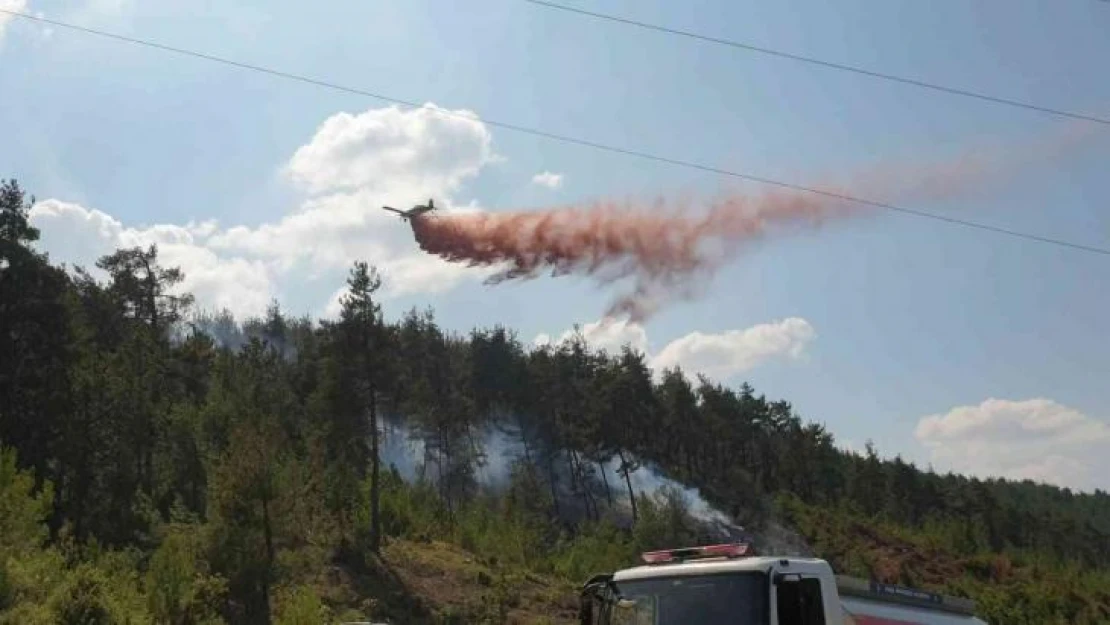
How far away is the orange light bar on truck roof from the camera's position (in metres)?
11.9

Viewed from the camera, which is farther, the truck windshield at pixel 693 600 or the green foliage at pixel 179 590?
the green foliage at pixel 179 590

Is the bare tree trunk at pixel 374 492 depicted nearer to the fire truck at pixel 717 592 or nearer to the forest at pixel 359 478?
the forest at pixel 359 478

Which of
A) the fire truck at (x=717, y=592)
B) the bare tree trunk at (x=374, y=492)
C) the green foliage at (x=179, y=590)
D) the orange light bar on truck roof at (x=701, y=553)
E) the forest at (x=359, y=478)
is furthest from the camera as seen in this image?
the bare tree trunk at (x=374, y=492)

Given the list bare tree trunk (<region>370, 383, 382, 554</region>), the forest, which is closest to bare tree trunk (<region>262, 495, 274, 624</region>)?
the forest

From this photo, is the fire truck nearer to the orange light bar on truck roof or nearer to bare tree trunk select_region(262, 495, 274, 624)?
the orange light bar on truck roof

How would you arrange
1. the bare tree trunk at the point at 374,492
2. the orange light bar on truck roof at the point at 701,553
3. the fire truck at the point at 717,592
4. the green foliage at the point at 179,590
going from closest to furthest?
the fire truck at the point at 717,592
the orange light bar on truck roof at the point at 701,553
the green foliage at the point at 179,590
the bare tree trunk at the point at 374,492

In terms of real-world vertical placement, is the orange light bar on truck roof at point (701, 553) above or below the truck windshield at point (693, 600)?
above

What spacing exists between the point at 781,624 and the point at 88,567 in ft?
93.5

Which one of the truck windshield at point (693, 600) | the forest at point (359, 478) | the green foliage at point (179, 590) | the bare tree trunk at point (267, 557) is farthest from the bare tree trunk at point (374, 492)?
the truck windshield at point (693, 600)

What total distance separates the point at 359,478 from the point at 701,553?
59276 mm

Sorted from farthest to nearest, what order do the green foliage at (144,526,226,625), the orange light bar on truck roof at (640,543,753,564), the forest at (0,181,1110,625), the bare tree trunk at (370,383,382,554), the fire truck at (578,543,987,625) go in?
the bare tree trunk at (370,383,382,554), the forest at (0,181,1110,625), the green foliage at (144,526,226,625), the orange light bar on truck roof at (640,543,753,564), the fire truck at (578,543,987,625)

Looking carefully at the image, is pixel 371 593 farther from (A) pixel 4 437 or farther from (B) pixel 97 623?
(B) pixel 97 623

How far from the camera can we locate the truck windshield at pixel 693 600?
10.7m

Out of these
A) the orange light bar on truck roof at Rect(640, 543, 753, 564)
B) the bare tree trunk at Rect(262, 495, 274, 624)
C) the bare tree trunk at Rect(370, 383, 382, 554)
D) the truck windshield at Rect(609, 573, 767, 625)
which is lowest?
the truck windshield at Rect(609, 573, 767, 625)
